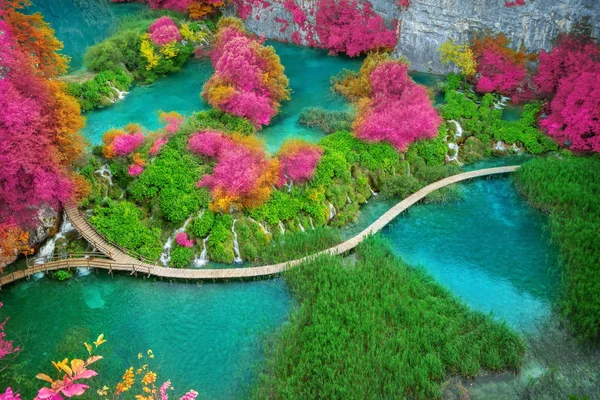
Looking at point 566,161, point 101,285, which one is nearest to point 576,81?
point 566,161

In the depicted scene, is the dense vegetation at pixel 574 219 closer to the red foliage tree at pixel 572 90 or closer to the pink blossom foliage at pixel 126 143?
the red foliage tree at pixel 572 90

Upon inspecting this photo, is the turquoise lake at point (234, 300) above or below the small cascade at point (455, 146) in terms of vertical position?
below

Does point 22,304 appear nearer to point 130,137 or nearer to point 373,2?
point 130,137

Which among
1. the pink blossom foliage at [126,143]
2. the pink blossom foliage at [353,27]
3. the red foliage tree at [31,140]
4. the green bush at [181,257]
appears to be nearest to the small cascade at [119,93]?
the pink blossom foliage at [126,143]

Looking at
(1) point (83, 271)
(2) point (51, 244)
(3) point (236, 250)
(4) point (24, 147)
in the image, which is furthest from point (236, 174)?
(2) point (51, 244)

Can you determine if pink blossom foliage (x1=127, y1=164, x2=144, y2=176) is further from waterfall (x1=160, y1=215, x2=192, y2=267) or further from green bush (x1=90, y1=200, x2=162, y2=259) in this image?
waterfall (x1=160, y1=215, x2=192, y2=267)

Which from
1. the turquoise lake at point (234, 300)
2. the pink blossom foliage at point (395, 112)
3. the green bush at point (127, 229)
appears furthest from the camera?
the pink blossom foliage at point (395, 112)

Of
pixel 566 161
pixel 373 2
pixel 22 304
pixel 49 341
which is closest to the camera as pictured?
pixel 49 341

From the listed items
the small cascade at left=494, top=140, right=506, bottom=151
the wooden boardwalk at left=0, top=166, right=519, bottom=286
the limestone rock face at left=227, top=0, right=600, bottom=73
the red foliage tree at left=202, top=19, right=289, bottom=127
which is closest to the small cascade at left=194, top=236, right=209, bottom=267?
the wooden boardwalk at left=0, top=166, right=519, bottom=286

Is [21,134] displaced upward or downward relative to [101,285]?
upward
